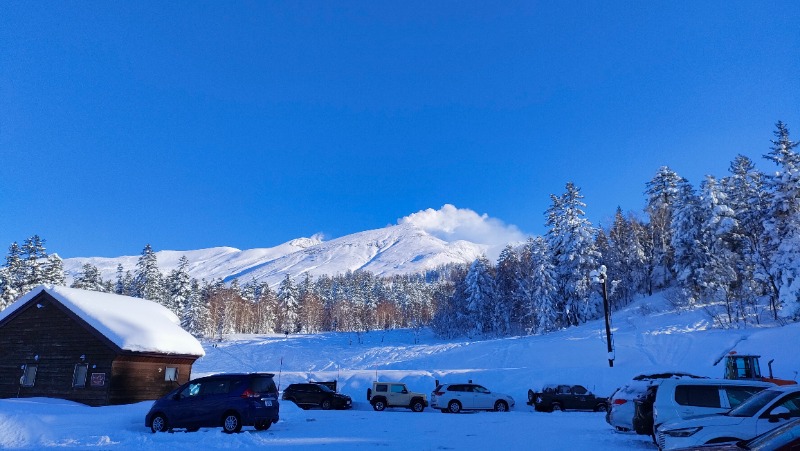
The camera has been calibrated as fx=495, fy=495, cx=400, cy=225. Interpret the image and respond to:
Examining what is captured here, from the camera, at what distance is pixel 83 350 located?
25.1m

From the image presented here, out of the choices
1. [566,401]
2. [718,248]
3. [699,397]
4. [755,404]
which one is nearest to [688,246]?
[718,248]

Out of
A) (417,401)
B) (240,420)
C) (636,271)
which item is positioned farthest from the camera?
(636,271)

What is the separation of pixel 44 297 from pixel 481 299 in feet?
198

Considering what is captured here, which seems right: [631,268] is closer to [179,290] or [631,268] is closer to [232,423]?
[232,423]

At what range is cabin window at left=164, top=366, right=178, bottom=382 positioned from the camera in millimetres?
27514

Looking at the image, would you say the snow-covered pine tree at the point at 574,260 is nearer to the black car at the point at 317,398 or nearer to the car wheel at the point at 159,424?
the black car at the point at 317,398

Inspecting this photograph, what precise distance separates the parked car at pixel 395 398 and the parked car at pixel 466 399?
1388mm

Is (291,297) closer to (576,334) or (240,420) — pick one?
(576,334)

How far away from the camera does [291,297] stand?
351ft

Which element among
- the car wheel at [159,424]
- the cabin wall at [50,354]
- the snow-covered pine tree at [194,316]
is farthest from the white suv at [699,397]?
the snow-covered pine tree at [194,316]

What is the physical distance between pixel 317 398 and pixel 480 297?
5181cm

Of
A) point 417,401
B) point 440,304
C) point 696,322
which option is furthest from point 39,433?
point 440,304

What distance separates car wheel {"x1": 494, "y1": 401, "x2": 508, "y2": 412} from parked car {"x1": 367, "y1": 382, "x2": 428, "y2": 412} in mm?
3865

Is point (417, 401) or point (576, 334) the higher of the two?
point (576, 334)
